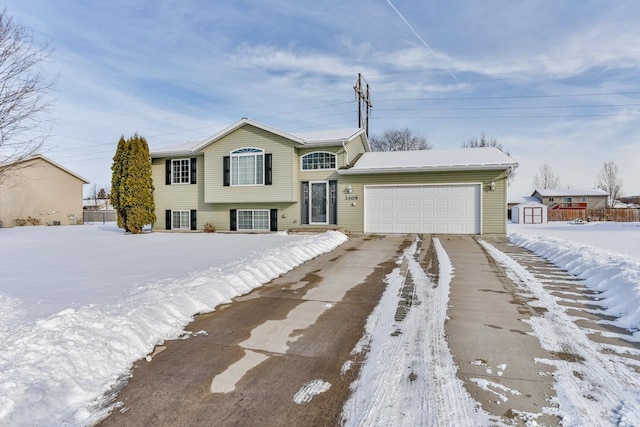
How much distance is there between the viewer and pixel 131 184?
14.1m

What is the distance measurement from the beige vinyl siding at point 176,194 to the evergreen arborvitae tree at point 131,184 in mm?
1622

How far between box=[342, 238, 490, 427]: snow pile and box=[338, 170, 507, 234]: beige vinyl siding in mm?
9807

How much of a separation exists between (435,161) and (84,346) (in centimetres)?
1343

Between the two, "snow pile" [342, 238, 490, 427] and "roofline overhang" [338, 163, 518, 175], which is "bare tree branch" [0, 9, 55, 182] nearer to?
"roofline overhang" [338, 163, 518, 175]

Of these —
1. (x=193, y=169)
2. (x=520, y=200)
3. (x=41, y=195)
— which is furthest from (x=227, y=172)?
(x=520, y=200)

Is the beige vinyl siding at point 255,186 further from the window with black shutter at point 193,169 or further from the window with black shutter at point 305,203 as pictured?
the window with black shutter at point 193,169

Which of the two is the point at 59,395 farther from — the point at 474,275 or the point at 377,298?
the point at 474,275

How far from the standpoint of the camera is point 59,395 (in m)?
2.12

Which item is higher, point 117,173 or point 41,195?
point 117,173

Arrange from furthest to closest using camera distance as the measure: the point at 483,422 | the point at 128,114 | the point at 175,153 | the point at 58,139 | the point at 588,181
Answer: the point at 588,181
the point at 128,114
the point at 175,153
the point at 58,139
the point at 483,422

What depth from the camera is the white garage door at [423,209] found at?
508 inches

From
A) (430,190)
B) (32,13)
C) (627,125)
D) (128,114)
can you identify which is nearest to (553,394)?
(430,190)

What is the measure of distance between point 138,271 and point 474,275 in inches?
251

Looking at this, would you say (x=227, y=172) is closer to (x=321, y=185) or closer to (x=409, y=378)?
(x=321, y=185)
